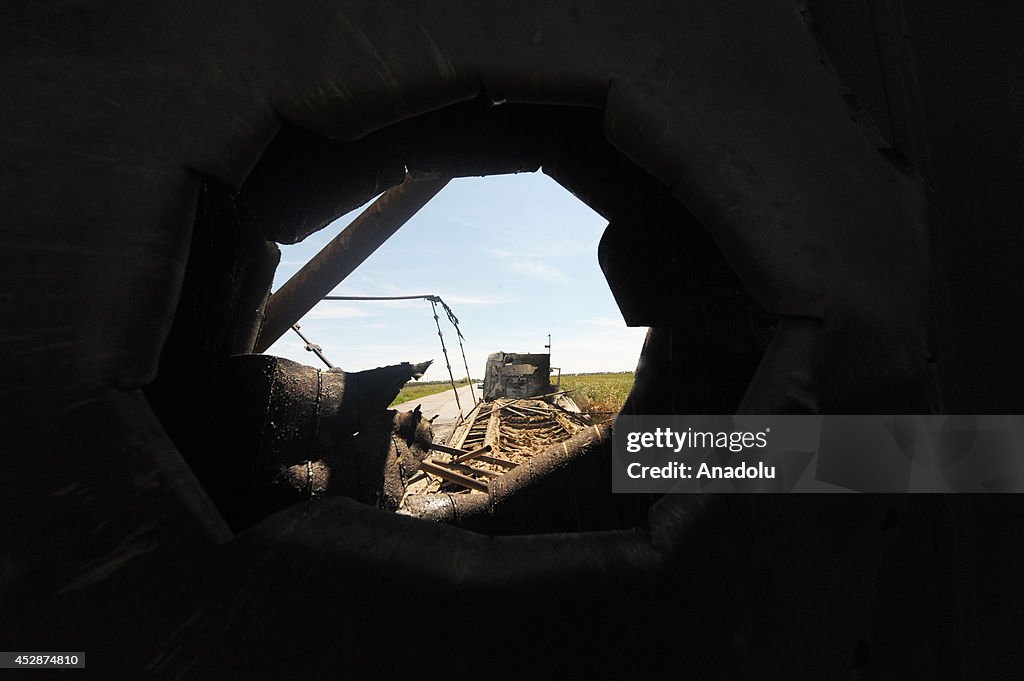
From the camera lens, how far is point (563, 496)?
1573mm

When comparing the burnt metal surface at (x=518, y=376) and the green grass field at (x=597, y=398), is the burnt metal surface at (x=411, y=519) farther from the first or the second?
the burnt metal surface at (x=518, y=376)

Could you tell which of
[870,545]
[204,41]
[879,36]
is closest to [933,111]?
[879,36]

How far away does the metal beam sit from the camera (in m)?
3.01

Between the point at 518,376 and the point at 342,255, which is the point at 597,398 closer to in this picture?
the point at 518,376

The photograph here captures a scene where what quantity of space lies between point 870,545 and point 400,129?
1317mm

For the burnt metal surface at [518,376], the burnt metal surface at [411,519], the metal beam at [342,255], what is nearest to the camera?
the burnt metal surface at [411,519]

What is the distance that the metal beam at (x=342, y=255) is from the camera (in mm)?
3006

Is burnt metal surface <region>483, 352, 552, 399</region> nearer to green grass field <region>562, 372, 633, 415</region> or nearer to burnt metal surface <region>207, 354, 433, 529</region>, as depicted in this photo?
green grass field <region>562, 372, 633, 415</region>

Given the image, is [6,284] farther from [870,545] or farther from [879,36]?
[879,36]

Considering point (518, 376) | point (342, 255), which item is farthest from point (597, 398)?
point (342, 255)

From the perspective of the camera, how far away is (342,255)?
325cm

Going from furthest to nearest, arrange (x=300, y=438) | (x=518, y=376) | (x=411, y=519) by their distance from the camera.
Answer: (x=518, y=376), (x=300, y=438), (x=411, y=519)

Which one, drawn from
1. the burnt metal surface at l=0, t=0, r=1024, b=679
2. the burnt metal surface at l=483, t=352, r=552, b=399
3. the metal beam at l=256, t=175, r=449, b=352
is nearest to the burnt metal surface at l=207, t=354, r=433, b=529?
the burnt metal surface at l=0, t=0, r=1024, b=679

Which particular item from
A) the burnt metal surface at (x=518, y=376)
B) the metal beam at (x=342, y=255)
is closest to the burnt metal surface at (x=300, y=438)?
the metal beam at (x=342, y=255)
